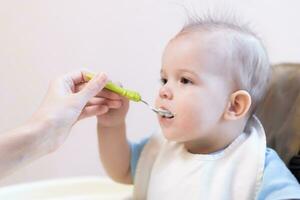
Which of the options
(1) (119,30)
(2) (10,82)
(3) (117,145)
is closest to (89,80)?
(3) (117,145)

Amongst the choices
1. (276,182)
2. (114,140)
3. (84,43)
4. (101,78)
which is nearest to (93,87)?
(101,78)

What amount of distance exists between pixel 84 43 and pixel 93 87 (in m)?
0.73

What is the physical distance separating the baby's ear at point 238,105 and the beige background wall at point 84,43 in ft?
2.18

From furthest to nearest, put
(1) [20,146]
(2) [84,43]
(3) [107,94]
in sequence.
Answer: (2) [84,43], (3) [107,94], (1) [20,146]

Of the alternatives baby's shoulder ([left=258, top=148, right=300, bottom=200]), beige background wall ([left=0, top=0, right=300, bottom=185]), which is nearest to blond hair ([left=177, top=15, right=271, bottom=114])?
baby's shoulder ([left=258, top=148, right=300, bottom=200])

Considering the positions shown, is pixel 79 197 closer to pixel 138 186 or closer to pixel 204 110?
pixel 138 186

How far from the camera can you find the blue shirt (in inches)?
27.2

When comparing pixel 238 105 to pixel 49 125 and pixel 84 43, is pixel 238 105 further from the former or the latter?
pixel 84 43

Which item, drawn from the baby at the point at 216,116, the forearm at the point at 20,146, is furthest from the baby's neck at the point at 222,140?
the forearm at the point at 20,146

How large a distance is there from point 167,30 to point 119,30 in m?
0.14

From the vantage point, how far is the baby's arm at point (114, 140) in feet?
2.78

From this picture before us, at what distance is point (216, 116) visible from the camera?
30.2 inches

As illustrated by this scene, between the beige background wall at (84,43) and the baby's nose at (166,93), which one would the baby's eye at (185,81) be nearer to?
the baby's nose at (166,93)

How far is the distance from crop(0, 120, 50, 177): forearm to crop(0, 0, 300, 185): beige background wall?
707 mm
